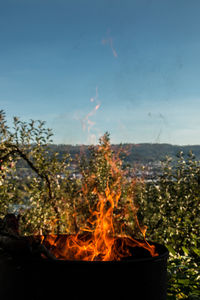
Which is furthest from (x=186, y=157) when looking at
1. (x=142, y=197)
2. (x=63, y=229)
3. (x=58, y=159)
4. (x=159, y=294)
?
(x=159, y=294)

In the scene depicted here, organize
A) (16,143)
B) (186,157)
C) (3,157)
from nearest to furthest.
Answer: (3,157) → (16,143) → (186,157)

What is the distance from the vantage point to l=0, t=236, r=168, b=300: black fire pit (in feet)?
7.88

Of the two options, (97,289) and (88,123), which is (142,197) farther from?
(97,289)

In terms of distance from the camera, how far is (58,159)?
6.74 meters

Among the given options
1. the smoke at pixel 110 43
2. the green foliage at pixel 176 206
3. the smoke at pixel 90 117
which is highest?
the smoke at pixel 110 43

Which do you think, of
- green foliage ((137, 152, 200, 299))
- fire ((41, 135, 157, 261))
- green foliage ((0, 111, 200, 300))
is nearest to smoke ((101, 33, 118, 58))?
fire ((41, 135, 157, 261))

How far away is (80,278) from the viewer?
7.89ft

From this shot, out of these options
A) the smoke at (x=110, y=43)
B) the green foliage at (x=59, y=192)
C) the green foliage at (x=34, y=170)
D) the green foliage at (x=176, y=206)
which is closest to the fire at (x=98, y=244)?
the smoke at (x=110, y=43)

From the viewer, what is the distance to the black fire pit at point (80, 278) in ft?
7.88

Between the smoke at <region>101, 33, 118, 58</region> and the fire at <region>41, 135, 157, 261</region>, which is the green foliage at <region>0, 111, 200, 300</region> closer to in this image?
the fire at <region>41, 135, 157, 261</region>

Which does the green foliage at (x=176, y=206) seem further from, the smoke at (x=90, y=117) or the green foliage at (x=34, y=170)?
the smoke at (x=90, y=117)

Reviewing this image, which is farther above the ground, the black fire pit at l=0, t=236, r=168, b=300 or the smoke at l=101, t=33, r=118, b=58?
the smoke at l=101, t=33, r=118, b=58

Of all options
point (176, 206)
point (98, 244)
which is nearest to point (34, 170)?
point (176, 206)

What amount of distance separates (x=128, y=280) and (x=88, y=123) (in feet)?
7.69
